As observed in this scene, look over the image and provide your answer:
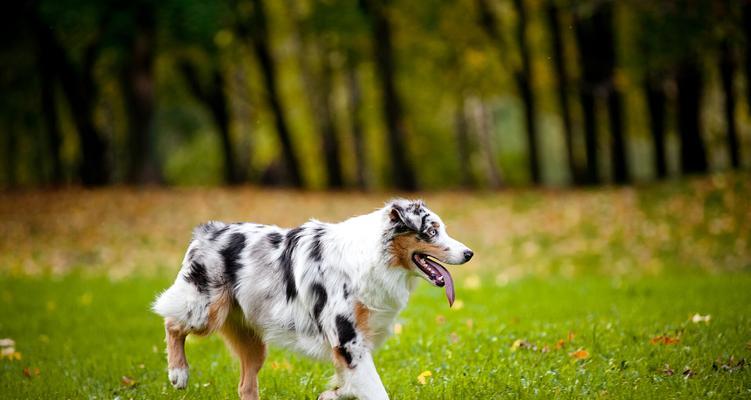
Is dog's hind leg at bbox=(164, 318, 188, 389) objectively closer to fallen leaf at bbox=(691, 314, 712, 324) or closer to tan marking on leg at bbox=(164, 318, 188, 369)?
tan marking on leg at bbox=(164, 318, 188, 369)

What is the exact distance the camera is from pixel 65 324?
1176cm

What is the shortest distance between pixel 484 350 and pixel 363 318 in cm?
267

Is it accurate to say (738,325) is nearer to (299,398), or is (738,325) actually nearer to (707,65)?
(299,398)

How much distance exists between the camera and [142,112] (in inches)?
1054

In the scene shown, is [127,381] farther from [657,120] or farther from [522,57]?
[522,57]

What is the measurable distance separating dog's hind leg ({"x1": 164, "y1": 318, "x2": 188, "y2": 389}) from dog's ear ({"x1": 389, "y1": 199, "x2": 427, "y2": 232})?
2279mm

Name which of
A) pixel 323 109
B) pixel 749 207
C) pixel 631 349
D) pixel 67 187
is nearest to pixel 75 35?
pixel 67 187

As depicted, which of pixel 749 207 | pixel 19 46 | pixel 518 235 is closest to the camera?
pixel 749 207

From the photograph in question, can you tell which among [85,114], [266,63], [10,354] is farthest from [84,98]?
[10,354]

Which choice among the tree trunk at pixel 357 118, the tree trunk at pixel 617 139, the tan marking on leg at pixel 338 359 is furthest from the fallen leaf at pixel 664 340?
the tree trunk at pixel 357 118

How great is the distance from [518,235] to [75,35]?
1740cm

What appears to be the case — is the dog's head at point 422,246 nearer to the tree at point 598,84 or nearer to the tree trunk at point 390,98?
the tree at point 598,84

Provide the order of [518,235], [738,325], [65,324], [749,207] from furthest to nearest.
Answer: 1. [518,235]
2. [749,207]
3. [65,324]
4. [738,325]

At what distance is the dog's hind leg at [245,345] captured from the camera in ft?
22.7
